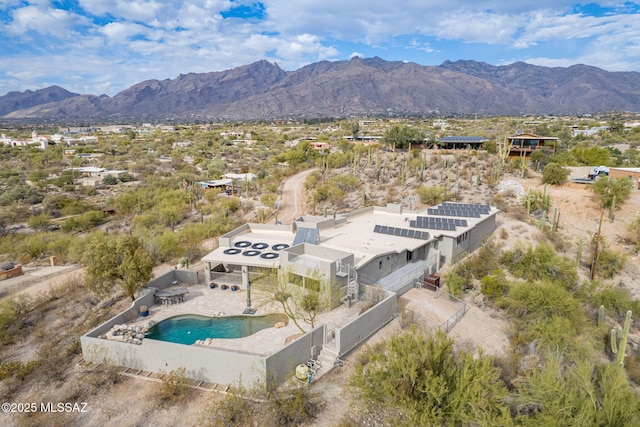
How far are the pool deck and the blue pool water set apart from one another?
297 mm

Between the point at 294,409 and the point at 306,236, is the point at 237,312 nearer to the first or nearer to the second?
the point at 306,236

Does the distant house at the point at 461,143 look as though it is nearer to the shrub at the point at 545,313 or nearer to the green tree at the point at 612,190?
the green tree at the point at 612,190

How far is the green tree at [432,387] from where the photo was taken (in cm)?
949

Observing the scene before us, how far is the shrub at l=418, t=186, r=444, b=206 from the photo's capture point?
34.6 meters

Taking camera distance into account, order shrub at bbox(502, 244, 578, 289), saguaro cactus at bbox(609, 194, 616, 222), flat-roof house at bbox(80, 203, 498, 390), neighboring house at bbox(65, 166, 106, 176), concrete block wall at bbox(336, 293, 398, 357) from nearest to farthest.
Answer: flat-roof house at bbox(80, 203, 498, 390), concrete block wall at bbox(336, 293, 398, 357), shrub at bbox(502, 244, 578, 289), saguaro cactus at bbox(609, 194, 616, 222), neighboring house at bbox(65, 166, 106, 176)

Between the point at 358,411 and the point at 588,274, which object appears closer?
the point at 358,411

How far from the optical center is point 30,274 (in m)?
24.2

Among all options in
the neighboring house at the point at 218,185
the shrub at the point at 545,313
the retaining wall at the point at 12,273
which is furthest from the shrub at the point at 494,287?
the neighboring house at the point at 218,185

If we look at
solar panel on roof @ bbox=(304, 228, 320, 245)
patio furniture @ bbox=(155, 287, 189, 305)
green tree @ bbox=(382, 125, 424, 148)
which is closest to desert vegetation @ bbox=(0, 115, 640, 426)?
patio furniture @ bbox=(155, 287, 189, 305)

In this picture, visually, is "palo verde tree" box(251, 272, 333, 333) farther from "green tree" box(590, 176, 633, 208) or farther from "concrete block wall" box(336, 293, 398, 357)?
"green tree" box(590, 176, 633, 208)

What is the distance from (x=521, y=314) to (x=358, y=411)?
9.97 meters

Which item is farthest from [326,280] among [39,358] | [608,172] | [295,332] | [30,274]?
[608,172]

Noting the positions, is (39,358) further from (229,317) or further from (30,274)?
(30,274)

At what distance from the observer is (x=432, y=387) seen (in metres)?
9.62
